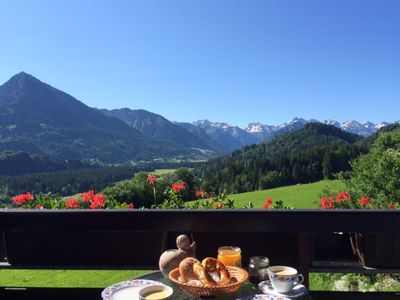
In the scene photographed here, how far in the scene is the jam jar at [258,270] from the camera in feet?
5.83

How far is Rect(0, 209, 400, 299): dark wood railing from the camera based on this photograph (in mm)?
2016

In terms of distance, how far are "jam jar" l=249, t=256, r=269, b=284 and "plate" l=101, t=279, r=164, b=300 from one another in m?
0.43

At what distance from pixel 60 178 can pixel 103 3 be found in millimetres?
87373

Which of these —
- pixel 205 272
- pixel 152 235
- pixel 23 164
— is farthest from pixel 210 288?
pixel 23 164

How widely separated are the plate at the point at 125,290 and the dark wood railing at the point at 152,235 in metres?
0.36

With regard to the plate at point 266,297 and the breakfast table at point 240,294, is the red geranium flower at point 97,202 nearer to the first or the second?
the breakfast table at point 240,294

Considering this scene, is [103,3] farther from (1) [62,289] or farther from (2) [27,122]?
Answer: (2) [27,122]

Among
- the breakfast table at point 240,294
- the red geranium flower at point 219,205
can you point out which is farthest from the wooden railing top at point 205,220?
the red geranium flower at point 219,205

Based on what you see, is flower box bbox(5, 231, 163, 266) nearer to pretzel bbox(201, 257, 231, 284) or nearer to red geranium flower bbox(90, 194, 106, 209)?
pretzel bbox(201, 257, 231, 284)

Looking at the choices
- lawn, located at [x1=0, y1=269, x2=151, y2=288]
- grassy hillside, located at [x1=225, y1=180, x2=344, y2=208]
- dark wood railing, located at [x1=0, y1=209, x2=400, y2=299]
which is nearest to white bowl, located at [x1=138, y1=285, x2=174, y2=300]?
dark wood railing, located at [x1=0, y1=209, x2=400, y2=299]

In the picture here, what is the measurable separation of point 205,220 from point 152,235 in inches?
12.2

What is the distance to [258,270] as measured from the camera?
1.79m

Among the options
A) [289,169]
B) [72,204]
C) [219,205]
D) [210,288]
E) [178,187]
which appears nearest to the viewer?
[210,288]

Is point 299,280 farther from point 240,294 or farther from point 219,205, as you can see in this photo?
point 219,205
